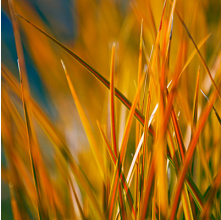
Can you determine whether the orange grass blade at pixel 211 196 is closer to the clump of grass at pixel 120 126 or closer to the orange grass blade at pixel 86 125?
the clump of grass at pixel 120 126

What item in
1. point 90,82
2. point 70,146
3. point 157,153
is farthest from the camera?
point 90,82

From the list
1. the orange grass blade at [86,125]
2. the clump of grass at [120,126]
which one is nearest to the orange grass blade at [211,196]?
the clump of grass at [120,126]

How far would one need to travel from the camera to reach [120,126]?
296mm

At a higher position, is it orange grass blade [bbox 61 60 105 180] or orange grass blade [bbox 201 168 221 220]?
orange grass blade [bbox 61 60 105 180]

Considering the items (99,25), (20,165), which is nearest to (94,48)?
(99,25)

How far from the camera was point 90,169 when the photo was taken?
15.4 inches

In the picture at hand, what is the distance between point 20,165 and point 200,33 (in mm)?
351

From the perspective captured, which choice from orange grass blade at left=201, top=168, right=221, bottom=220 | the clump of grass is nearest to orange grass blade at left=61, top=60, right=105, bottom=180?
the clump of grass

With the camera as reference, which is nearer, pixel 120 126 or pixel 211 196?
pixel 211 196

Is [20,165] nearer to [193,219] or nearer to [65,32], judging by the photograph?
[193,219]

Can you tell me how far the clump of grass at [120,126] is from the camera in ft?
0.69

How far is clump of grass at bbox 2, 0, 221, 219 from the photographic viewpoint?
0.69 feet

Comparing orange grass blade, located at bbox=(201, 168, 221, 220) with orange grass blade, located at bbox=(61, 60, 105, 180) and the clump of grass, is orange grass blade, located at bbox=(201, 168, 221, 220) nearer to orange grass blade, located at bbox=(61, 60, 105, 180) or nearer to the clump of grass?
the clump of grass

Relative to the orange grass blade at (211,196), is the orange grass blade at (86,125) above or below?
above
